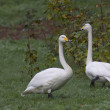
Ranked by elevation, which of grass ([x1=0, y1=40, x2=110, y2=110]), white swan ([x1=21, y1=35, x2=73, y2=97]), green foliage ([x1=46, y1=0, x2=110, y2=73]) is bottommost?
grass ([x1=0, y1=40, x2=110, y2=110])

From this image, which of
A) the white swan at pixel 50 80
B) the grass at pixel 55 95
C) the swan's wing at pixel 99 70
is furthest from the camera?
the swan's wing at pixel 99 70

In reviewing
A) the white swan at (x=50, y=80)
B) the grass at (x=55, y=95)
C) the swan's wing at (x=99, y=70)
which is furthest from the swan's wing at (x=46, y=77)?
the swan's wing at (x=99, y=70)

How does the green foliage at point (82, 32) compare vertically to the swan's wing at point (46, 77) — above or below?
above

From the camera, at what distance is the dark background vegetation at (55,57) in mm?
8047

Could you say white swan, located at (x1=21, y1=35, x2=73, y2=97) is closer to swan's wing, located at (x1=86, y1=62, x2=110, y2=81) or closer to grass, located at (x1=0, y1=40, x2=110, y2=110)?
grass, located at (x1=0, y1=40, x2=110, y2=110)

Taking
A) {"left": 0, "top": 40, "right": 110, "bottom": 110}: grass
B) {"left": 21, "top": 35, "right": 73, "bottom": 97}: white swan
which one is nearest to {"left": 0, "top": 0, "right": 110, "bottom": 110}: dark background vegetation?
{"left": 0, "top": 40, "right": 110, "bottom": 110}: grass

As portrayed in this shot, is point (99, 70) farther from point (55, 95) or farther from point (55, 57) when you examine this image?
point (55, 57)

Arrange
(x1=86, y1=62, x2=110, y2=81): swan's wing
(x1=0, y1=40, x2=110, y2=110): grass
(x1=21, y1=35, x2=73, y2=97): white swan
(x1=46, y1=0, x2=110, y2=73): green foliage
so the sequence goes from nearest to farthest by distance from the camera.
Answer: (x1=0, y1=40, x2=110, y2=110): grass, (x1=21, y1=35, x2=73, y2=97): white swan, (x1=86, y1=62, x2=110, y2=81): swan's wing, (x1=46, y1=0, x2=110, y2=73): green foliage

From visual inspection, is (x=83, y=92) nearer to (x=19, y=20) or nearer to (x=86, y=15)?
(x=86, y=15)

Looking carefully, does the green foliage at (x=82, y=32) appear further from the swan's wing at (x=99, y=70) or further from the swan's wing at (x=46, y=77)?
the swan's wing at (x=46, y=77)

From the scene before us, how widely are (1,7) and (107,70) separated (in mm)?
17480

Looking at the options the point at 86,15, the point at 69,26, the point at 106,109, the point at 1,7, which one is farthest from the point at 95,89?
the point at 1,7

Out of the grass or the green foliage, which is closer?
the grass

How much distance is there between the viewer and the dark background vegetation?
8047mm
